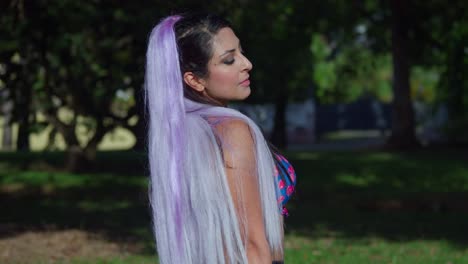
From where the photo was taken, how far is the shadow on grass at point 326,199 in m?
11.7

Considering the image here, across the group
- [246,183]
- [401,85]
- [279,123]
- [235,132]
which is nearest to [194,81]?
[235,132]

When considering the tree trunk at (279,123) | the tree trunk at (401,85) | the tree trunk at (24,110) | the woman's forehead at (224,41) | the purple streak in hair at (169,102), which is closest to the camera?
the purple streak in hair at (169,102)

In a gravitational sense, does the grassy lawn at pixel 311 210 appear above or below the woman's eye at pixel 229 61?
below

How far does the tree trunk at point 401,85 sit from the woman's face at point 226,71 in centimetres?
2025

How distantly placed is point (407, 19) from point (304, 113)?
19.4 metres

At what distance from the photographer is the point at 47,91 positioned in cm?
1727

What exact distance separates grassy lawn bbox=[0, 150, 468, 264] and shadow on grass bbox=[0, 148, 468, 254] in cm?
2

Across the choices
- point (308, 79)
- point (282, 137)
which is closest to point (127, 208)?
point (282, 137)

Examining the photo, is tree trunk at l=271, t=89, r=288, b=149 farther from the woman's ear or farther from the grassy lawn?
the woman's ear

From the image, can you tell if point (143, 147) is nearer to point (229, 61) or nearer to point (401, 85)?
point (229, 61)

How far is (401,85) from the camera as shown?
23422mm

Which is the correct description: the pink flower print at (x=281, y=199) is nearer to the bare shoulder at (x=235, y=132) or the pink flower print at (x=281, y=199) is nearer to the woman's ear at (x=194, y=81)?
the bare shoulder at (x=235, y=132)

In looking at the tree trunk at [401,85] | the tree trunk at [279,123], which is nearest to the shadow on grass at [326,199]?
the tree trunk at [401,85]

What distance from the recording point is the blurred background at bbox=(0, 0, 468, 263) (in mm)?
10406
